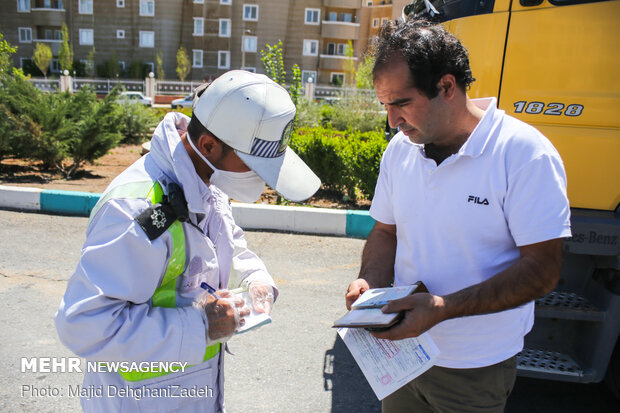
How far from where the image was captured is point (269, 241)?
664 centimetres

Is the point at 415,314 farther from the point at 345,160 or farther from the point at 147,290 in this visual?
the point at 345,160

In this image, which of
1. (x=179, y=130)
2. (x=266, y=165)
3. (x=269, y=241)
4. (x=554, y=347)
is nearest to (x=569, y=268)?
(x=554, y=347)

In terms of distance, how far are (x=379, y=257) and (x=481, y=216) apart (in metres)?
0.60

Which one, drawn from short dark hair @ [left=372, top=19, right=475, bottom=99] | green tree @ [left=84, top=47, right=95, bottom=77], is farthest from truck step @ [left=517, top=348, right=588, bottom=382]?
green tree @ [left=84, top=47, right=95, bottom=77]

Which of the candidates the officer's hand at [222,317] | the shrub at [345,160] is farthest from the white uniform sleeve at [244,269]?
the shrub at [345,160]

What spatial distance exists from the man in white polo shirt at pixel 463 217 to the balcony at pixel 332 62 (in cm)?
4932

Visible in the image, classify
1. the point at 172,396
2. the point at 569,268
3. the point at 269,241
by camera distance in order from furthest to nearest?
1. the point at 269,241
2. the point at 569,268
3. the point at 172,396

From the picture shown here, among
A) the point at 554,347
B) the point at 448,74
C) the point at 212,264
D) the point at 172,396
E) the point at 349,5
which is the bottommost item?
the point at 554,347

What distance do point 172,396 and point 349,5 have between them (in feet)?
170

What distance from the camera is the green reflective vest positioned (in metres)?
1.58

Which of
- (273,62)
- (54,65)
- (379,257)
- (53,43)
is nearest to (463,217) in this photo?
(379,257)

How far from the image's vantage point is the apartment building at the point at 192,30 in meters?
48.4

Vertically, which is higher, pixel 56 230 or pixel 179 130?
pixel 179 130

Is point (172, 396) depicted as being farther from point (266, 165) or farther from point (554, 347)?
point (554, 347)
